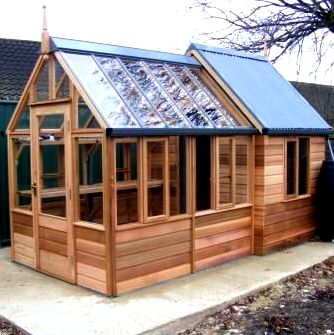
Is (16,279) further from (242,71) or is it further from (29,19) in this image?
(29,19)

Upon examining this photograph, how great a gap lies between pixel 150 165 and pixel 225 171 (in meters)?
1.09

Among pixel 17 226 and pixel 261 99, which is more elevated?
pixel 261 99

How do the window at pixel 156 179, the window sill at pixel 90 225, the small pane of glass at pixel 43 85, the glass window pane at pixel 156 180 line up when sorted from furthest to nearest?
the small pane of glass at pixel 43 85, the glass window pane at pixel 156 180, the window at pixel 156 179, the window sill at pixel 90 225

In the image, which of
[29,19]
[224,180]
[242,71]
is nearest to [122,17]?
[29,19]

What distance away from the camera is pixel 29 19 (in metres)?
17.2

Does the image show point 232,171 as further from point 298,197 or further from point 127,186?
point 298,197

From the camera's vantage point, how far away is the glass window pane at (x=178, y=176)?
637 cm

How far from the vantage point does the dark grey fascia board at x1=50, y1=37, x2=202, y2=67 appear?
233 inches

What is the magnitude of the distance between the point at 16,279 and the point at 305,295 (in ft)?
11.5

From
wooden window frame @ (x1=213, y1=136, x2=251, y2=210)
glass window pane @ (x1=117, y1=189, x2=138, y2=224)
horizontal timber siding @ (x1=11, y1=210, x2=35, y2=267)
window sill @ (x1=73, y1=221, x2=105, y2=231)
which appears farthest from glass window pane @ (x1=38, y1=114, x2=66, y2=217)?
wooden window frame @ (x1=213, y1=136, x2=251, y2=210)

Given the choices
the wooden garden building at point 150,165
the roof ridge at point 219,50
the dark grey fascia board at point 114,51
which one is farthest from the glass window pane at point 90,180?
the roof ridge at point 219,50

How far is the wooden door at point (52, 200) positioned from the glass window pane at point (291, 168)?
3.50m

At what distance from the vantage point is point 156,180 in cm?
615

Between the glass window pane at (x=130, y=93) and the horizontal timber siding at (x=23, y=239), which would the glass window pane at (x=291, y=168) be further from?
the horizontal timber siding at (x=23, y=239)
